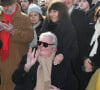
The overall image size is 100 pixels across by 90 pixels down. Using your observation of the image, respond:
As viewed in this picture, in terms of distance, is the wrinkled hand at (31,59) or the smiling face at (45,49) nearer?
the wrinkled hand at (31,59)

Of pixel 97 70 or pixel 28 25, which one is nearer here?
pixel 97 70

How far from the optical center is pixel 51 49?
3744mm

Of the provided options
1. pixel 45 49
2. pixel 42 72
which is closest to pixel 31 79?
pixel 42 72

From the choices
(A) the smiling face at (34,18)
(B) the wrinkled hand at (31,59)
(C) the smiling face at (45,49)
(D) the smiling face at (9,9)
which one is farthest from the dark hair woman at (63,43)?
(A) the smiling face at (34,18)

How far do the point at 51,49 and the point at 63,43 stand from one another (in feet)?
0.85

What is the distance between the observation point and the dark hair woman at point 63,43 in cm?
372

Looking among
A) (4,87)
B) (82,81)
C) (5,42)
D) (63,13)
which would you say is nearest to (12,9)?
(5,42)

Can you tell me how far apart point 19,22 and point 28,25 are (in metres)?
0.15

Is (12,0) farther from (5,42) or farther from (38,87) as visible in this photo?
(38,87)

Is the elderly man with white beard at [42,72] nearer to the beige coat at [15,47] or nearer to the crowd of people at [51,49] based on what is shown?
the crowd of people at [51,49]

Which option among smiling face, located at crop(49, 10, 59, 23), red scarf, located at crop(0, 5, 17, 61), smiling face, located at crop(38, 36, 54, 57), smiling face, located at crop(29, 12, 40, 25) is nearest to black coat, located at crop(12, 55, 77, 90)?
smiling face, located at crop(38, 36, 54, 57)

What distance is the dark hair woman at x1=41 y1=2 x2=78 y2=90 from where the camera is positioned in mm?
3723

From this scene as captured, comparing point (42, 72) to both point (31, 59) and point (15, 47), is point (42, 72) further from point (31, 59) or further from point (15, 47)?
point (15, 47)

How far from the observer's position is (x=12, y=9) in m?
4.52
